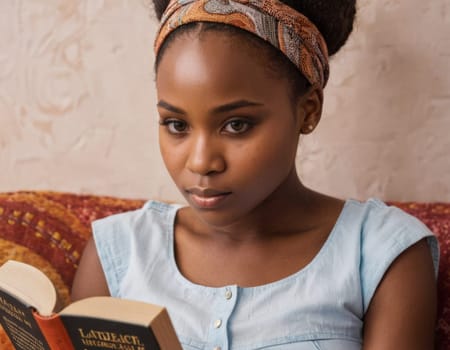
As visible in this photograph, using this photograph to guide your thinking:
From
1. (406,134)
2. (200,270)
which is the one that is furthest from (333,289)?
(406,134)

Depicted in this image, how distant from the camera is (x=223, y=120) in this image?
3.08 ft

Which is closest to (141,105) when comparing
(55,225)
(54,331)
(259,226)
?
(55,225)

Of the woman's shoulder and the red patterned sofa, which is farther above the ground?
the woman's shoulder

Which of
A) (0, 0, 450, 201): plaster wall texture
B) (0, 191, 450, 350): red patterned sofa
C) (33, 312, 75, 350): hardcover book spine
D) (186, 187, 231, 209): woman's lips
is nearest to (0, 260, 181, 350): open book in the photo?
(33, 312, 75, 350): hardcover book spine

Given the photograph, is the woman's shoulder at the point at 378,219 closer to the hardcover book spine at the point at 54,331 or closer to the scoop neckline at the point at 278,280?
the scoop neckline at the point at 278,280

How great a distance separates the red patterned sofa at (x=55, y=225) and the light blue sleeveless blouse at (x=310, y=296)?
0.51 ft

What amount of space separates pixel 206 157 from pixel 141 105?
1.95ft

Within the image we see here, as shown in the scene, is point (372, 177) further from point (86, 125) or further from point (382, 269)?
point (86, 125)

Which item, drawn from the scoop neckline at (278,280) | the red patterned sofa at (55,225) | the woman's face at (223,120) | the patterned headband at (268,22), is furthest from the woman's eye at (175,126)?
the red patterned sofa at (55,225)

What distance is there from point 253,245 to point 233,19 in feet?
1.14

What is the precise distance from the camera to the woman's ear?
1013 mm

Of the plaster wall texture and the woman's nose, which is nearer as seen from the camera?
the woman's nose

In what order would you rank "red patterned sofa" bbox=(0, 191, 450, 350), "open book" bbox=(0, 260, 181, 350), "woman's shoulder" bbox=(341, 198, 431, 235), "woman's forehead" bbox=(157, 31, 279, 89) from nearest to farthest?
"open book" bbox=(0, 260, 181, 350)
"woman's forehead" bbox=(157, 31, 279, 89)
"woman's shoulder" bbox=(341, 198, 431, 235)
"red patterned sofa" bbox=(0, 191, 450, 350)

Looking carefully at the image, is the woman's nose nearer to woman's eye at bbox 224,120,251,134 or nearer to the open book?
woman's eye at bbox 224,120,251,134
